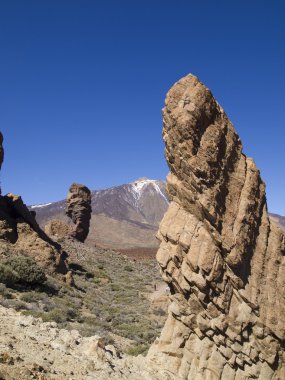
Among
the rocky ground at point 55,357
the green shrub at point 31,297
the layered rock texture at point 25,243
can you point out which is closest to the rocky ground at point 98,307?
the green shrub at point 31,297

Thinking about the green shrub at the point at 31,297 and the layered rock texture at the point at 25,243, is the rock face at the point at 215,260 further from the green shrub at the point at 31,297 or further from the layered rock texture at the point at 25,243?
the layered rock texture at the point at 25,243

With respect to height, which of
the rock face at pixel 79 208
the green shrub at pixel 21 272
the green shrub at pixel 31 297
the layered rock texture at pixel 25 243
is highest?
the rock face at pixel 79 208

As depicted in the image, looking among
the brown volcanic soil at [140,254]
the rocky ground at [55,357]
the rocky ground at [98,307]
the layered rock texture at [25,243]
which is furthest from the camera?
the brown volcanic soil at [140,254]

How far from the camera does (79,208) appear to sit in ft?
174

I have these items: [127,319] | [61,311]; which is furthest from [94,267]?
[61,311]

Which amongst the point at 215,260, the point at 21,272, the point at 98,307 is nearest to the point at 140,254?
the point at 98,307

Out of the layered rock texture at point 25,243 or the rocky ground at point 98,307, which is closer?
the rocky ground at point 98,307

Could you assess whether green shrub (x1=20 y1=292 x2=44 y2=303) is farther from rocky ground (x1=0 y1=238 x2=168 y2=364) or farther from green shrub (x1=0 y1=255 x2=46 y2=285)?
green shrub (x1=0 y1=255 x2=46 y2=285)

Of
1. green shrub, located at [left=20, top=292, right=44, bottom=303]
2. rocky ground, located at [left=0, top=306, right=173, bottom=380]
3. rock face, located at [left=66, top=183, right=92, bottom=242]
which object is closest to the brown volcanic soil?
rock face, located at [left=66, top=183, right=92, bottom=242]

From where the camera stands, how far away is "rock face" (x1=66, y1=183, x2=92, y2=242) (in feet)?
174

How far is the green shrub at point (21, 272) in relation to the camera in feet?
59.2

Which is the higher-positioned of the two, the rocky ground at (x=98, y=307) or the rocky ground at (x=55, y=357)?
the rocky ground at (x=55, y=357)

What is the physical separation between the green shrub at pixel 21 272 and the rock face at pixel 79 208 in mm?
32842

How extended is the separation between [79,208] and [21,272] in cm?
3420
